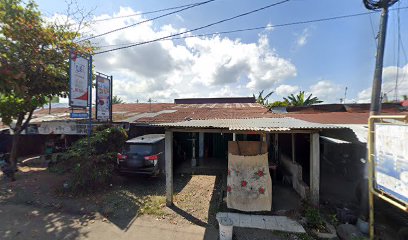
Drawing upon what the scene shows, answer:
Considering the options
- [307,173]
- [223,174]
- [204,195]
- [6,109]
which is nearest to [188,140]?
[223,174]

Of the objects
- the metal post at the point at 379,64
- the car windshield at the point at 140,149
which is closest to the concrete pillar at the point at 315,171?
the metal post at the point at 379,64

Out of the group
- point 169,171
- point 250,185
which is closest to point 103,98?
point 169,171

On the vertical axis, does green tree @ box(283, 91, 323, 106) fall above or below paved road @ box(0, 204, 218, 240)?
above

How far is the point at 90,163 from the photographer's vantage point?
275 inches

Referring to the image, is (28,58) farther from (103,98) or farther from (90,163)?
(90,163)

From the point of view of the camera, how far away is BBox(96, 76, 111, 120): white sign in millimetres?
9242

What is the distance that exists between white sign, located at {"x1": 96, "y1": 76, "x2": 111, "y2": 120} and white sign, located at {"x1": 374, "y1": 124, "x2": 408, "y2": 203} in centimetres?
998

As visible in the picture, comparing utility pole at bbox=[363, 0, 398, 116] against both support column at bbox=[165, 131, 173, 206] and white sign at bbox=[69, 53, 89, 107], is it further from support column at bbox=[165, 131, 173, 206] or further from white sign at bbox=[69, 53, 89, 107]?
white sign at bbox=[69, 53, 89, 107]

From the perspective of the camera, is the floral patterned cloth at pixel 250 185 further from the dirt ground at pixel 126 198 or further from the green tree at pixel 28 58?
the green tree at pixel 28 58

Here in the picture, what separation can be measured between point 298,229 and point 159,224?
11.1ft

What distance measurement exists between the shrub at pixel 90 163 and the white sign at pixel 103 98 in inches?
68.6

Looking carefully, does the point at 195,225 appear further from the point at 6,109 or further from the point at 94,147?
the point at 6,109

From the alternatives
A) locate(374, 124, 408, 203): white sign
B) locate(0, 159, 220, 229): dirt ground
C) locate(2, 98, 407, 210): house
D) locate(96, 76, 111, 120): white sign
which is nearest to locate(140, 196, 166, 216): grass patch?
locate(0, 159, 220, 229): dirt ground

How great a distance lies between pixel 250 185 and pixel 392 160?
2.99 meters
